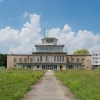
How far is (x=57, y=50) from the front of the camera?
81.3m

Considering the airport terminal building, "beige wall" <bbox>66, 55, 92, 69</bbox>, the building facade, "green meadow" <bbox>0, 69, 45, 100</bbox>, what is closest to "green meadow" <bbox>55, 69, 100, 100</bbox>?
"green meadow" <bbox>0, 69, 45, 100</bbox>

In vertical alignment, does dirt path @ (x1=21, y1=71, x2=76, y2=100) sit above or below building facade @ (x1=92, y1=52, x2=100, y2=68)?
below

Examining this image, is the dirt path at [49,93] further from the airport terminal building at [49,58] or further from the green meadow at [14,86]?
the airport terminal building at [49,58]

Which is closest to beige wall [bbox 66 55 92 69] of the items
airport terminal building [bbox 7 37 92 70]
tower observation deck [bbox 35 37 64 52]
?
airport terminal building [bbox 7 37 92 70]

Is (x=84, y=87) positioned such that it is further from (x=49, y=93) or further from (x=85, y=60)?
(x=85, y=60)

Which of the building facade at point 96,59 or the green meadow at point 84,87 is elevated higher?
the building facade at point 96,59

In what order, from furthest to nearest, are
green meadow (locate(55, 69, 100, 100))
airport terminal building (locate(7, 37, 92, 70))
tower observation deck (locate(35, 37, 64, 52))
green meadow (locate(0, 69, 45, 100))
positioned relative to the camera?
1. tower observation deck (locate(35, 37, 64, 52))
2. airport terminal building (locate(7, 37, 92, 70))
3. green meadow (locate(0, 69, 45, 100))
4. green meadow (locate(55, 69, 100, 100))

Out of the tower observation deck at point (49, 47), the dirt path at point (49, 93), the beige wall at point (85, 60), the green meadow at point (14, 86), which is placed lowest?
the dirt path at point (49, 93)

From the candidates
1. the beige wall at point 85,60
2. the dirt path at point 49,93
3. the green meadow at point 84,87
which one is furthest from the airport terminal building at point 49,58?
the dirt path at point 49,93

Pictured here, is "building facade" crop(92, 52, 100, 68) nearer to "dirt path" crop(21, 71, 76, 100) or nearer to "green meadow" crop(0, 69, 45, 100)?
"green meadow" crop(0, 69, 45, 100)

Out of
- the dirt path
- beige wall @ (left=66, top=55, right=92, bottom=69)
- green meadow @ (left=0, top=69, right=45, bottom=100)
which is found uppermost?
beige wall @ (left=66, top=55, right=92, bottom=69)

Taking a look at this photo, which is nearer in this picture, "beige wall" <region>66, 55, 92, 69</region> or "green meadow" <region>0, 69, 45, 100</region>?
"green meadow" <region>0, 69, 45, 100</region>

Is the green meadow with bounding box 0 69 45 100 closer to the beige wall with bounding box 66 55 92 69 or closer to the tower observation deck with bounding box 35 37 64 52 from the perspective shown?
the tower observation deck with bounding box 35 37 64 52

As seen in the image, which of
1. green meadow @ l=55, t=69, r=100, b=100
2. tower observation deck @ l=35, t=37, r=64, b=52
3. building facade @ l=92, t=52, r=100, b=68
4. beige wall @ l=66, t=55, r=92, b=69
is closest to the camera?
green meadow @ l=55, t=69, r=100, b=100
